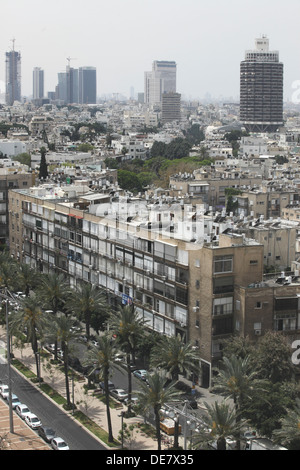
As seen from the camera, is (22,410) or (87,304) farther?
(87,304)

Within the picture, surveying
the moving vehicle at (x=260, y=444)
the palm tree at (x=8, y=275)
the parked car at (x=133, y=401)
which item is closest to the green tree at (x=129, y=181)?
the palm tree at (x=8, y=275)

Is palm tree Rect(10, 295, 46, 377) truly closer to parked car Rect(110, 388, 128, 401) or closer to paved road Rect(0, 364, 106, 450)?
paved road Rect(0, 364, 106, 450)

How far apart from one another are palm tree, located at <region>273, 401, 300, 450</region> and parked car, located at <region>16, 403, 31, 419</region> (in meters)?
5.98

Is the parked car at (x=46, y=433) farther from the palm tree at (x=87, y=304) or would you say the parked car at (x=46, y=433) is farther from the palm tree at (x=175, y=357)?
the palm tree at (x=87, y=304)

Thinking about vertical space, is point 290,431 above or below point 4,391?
above

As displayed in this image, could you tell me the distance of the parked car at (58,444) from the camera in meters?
15.6

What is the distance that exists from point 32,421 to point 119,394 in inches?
95.8

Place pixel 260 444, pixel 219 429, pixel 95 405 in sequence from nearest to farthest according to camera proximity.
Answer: pixel 219 429 → pixel 260 444 → pixel 95 405

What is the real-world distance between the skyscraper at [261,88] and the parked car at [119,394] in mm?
91390

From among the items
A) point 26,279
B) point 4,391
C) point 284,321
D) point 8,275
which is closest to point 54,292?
point 26,279

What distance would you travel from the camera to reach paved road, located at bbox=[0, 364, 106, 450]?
16244 mm

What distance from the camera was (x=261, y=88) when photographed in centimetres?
10731

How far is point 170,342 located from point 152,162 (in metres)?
48.1

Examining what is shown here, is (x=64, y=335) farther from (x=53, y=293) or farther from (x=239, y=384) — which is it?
(x=239, y=384)
